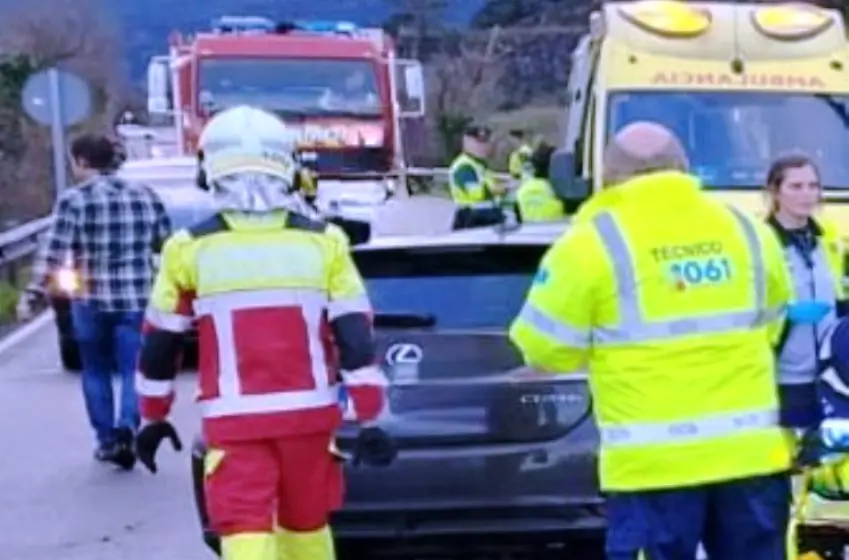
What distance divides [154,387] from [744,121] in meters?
8.66

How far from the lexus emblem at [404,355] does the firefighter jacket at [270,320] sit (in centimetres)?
89

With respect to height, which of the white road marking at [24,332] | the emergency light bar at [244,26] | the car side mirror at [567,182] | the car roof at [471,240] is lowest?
the white road marking at [24,332]

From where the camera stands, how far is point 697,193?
6070 millimetres

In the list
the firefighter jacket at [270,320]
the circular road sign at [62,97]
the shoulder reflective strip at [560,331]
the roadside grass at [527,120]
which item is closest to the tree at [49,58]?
the roadside grass at [527,120]

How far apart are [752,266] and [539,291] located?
57cm

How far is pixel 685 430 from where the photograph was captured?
19.6 feet

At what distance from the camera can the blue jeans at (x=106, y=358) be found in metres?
12.0

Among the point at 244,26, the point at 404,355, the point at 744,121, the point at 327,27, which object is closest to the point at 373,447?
the point at 404,355

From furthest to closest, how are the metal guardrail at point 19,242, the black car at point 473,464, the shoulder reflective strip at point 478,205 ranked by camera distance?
the metal guardrail at point 19,242 < the shoulder reflective strip at point 478,205 < the black car at point 473,464

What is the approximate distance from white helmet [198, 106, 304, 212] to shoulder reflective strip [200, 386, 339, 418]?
56cm

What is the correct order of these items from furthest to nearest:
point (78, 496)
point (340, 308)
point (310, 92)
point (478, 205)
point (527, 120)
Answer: point (527, 120), point (310, 92), point (478, 205), point (78, 496), point (340, 308)

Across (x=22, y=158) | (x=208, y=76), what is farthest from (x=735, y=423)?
(x=22, y=158)

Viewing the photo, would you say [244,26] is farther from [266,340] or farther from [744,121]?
[266,340]

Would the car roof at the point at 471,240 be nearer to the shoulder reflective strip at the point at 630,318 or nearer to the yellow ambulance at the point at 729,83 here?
the shoulder reflective strip at the point at 630,318
